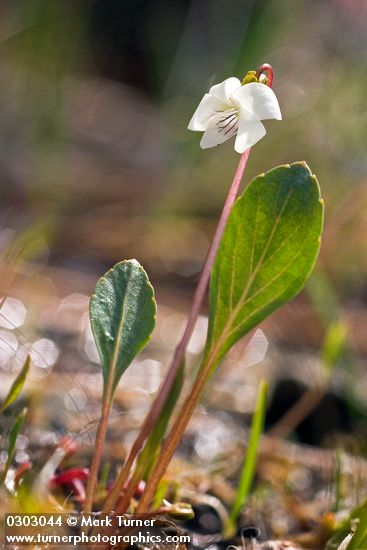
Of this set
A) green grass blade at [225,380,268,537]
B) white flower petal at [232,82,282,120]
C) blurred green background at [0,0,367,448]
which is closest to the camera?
white flower petal at [232,82,282,120]

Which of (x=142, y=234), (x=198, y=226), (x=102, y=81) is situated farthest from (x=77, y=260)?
(x=102, y=81)

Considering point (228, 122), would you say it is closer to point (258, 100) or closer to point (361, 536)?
point (258, 100)

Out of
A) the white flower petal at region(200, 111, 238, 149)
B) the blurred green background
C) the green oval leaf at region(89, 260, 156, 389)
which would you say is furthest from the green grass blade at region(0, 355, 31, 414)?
the blurred green background

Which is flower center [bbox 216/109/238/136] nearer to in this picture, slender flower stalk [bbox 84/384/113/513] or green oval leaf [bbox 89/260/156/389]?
green oval leaf [bbox 89/260/156/389]

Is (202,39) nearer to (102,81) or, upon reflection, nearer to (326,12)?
(326,12)

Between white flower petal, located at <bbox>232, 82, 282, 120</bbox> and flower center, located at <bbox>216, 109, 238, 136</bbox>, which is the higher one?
white flower petal, located at <bbox>232, 82, 282, 120</bbox>

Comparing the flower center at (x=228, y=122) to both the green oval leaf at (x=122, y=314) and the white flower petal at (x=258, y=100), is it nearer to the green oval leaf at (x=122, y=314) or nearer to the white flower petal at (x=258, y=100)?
the white flower petal at (x=258, y=100)
